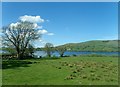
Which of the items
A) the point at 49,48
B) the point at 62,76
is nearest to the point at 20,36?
the point at 49,48

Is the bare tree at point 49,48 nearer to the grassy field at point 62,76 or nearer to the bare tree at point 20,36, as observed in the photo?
the bare tree at point 20,36

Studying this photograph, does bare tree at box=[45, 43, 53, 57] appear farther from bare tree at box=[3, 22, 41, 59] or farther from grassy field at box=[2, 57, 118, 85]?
grassy field at box=[2, 57, 118, 85]

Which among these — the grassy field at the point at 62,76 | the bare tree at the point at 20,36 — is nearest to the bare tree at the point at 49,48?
the bare tree at the point at 20,36

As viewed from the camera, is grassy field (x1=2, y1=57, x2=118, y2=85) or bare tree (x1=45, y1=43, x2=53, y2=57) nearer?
grassy field (x1=2, y1=57, x2=118, y2=85)

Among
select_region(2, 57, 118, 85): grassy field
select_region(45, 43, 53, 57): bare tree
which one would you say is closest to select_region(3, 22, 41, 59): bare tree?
select_region(45, 43, 53, 57): bare tree

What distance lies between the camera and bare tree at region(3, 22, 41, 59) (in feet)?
213

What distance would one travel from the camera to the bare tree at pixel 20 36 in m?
64.8

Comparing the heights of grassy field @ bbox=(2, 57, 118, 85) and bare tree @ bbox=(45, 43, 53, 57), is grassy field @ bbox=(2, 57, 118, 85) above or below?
below

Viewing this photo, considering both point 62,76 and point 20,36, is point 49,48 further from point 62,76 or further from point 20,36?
point 62,76

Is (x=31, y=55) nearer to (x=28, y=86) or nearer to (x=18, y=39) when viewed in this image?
(x=18, y=39)

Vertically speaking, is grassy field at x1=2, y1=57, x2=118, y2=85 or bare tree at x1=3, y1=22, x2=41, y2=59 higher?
bare tree at x1=3, y1=22, x2=41, y2=59

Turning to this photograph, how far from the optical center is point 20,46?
65.4 meters

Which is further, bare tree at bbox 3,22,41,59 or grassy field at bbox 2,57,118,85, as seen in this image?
bare tree at bbox 3,22,41,59

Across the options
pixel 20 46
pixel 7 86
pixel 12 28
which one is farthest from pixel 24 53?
pixel 7 86
